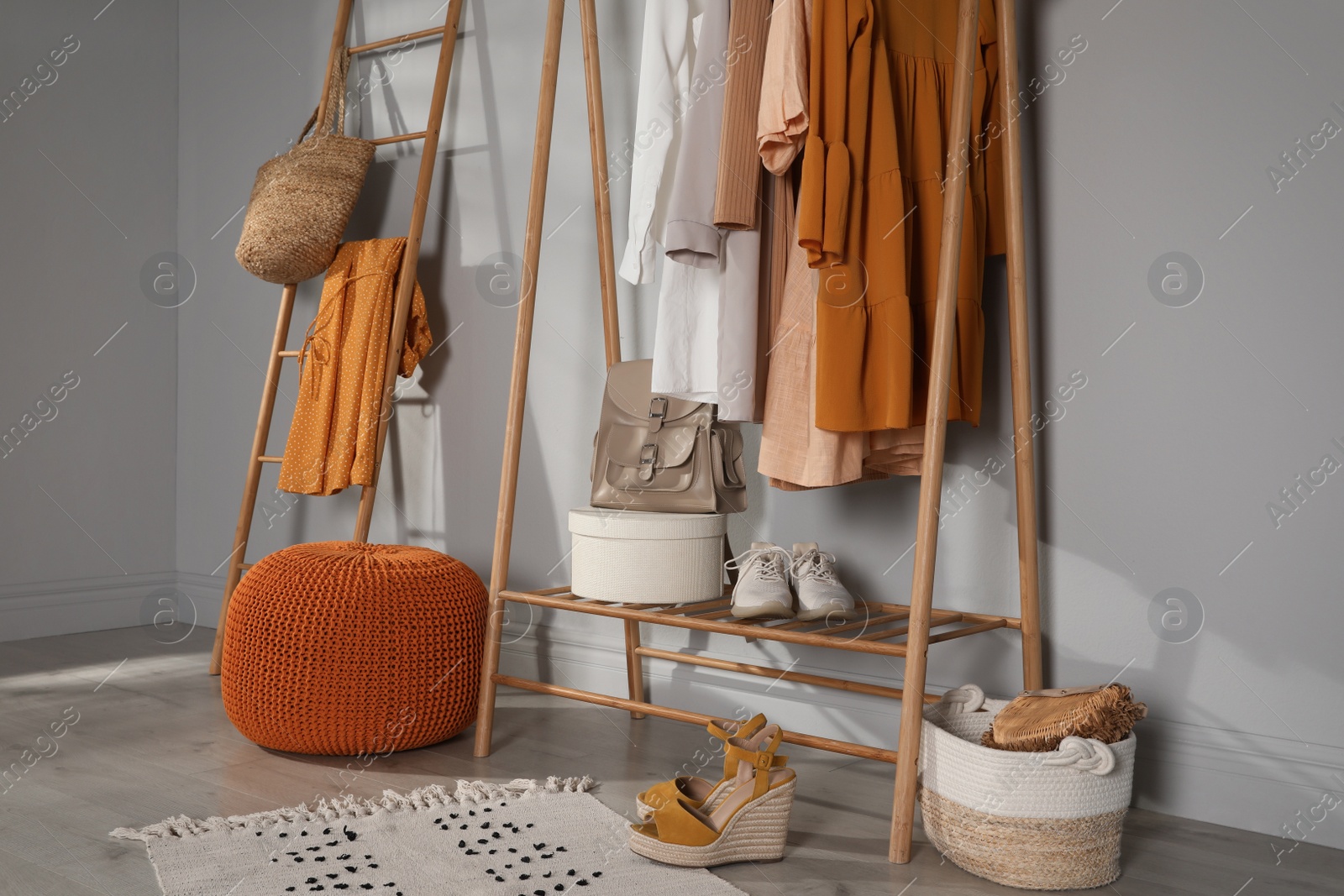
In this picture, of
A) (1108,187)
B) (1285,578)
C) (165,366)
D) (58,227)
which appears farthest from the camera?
(165,366)

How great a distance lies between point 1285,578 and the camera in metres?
1.86

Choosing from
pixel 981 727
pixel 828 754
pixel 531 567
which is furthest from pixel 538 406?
pixel 981 727

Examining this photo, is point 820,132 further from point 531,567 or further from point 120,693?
point 120,693

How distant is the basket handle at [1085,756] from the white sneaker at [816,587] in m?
0.50

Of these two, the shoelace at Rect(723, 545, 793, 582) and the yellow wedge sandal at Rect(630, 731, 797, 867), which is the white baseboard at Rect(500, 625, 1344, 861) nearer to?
the shoelace at Rect(723, 545, 793, 582)

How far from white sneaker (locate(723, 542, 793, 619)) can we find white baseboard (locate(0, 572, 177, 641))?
268 cm

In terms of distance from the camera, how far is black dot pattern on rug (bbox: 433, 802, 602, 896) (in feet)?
5.19

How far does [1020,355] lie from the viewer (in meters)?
1.98

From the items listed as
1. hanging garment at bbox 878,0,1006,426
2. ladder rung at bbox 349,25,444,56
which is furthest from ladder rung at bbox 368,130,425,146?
hanging garment at bbox 878,0,1006,426

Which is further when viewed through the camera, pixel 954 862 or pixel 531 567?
pixel 531 567

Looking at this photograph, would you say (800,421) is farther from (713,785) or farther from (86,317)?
(86,317)

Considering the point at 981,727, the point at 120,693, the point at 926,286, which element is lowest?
the point at 120,693

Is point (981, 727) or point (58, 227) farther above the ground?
point (58, 227)

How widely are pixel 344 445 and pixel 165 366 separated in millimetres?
1364
